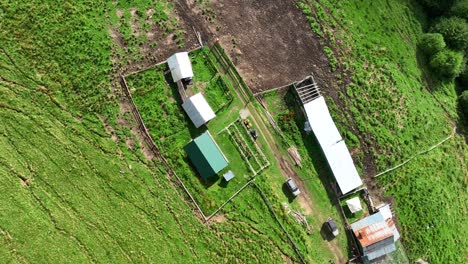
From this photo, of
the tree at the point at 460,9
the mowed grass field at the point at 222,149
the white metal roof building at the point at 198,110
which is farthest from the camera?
the tree at the point at 460,9

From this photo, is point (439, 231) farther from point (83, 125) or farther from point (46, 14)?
point (46, 14)

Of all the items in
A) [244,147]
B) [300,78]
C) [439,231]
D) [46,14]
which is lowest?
[439,231]

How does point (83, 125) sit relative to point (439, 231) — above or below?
above

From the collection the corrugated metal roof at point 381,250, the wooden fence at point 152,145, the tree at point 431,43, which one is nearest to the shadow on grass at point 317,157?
the corrugated metal roof at point 381,250

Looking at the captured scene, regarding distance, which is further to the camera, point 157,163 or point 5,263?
point 157,163

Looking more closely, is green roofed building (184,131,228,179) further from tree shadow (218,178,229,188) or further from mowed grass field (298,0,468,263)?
mowed grass field (298,0,468,263)

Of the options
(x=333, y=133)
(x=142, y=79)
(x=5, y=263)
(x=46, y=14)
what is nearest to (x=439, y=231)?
(x=333, y=133)

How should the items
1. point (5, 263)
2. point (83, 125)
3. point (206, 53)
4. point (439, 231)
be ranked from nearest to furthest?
point (5, 263)
point (83, 125)
point (206, 53)
point (439, 231)

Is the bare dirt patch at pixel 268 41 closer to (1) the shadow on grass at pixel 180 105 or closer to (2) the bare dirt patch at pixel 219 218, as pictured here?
(1) the shadow on grass at pixel 180 105
